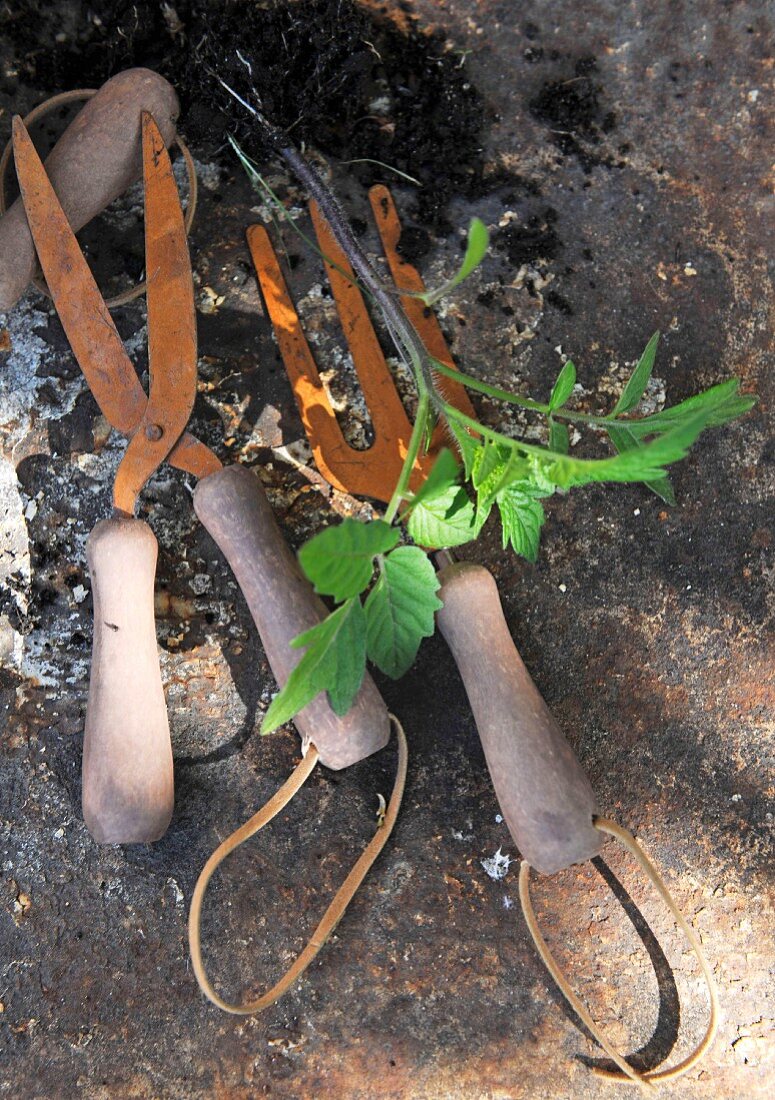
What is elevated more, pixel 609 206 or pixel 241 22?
pixel 241 22

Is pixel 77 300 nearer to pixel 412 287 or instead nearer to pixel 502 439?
pixel 412 287

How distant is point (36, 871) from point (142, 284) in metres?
0.79

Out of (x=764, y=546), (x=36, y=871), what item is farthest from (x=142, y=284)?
(x=764, y=546)

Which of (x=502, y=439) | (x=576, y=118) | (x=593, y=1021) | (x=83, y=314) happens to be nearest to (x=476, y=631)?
(x=502, y=439)

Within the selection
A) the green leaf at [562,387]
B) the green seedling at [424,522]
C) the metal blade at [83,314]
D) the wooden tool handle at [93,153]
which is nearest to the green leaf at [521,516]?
the green seedling at [424,522]

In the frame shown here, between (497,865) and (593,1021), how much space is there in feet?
0.73

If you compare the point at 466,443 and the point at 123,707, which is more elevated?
the point at 466,443

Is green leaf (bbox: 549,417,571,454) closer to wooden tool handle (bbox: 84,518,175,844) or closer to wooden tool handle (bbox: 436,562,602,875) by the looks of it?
wooden tool handle (bbox: 436,562,602,875)

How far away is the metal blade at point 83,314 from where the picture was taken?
1.14 m

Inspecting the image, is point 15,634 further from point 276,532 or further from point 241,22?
point 241,22

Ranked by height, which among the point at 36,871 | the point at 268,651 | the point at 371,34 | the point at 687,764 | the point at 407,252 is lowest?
the point at 36,871

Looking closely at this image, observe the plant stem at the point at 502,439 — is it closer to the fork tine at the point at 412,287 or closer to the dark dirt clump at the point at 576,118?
the fork tine at the point at 412,287

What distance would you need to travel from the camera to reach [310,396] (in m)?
1.23

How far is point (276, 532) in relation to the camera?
3.74 ft
